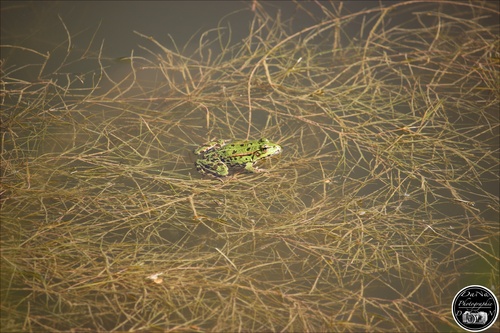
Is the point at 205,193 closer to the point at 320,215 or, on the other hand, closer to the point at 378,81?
the point at 320,215

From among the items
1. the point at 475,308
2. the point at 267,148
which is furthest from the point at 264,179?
the point at 475,308

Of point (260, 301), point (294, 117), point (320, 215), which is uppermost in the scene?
point (294, 117)

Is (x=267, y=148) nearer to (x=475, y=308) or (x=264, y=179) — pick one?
(x=264, y=179)

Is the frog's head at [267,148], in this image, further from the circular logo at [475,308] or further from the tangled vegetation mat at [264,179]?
the circular logo at [475,308]

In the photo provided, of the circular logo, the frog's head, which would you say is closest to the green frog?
the frog's head

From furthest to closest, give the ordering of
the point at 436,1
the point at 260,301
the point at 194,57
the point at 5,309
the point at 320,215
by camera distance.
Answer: the point at 436,1 < the point at 194,57 < the point at 320,215 < the point at 260,301 < the point at 5,309

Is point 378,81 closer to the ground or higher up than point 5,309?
higher up

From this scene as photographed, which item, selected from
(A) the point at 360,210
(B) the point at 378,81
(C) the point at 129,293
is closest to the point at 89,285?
(C) the point at 129,293

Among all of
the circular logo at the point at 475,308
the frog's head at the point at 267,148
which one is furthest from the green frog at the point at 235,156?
the circular logo at the point at 475,308
